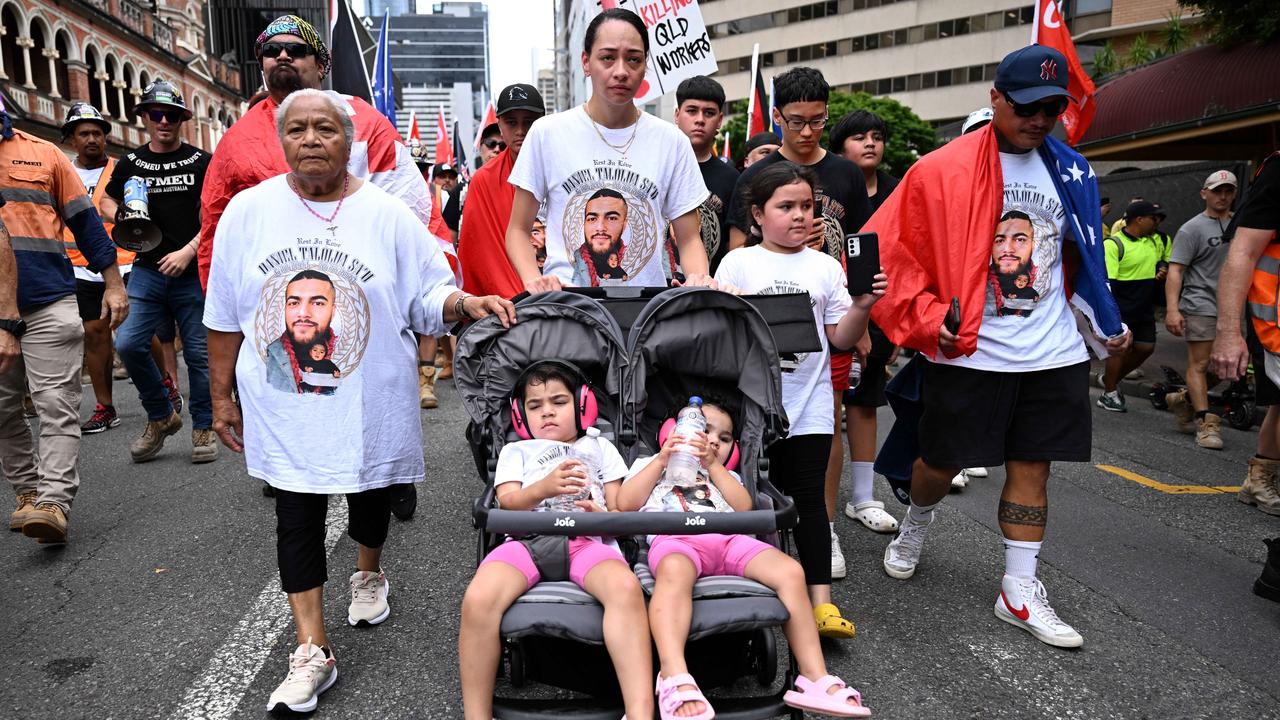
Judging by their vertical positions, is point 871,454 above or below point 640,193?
below

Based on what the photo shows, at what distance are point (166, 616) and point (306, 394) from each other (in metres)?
1.47

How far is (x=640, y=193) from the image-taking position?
3613 mm

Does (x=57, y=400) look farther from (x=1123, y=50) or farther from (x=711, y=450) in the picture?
(x=1123, y=50)

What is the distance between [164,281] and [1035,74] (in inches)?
231

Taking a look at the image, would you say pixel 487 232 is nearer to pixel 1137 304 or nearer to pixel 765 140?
pixel 765 140

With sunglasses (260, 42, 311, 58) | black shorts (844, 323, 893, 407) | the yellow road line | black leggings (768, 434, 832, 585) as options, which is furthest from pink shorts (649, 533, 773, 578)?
the yellow road line

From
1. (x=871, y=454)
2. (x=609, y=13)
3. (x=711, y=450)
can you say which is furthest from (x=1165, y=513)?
(x=609, y=13)

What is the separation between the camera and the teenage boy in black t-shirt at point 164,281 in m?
6.10

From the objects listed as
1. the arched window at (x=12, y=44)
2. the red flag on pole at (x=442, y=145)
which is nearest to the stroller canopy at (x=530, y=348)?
the red flag on pole at (x=442, y=145)

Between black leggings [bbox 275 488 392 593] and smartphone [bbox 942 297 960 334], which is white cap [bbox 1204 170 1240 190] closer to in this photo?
smartphone [bbox 942 297 960 334]

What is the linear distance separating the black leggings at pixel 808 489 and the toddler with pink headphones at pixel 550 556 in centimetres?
82

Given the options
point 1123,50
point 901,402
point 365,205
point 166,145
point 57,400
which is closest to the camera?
point 365,205

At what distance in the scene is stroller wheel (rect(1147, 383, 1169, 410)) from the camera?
873 cm

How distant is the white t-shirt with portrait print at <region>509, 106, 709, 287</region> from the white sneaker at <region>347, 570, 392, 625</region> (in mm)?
1522
